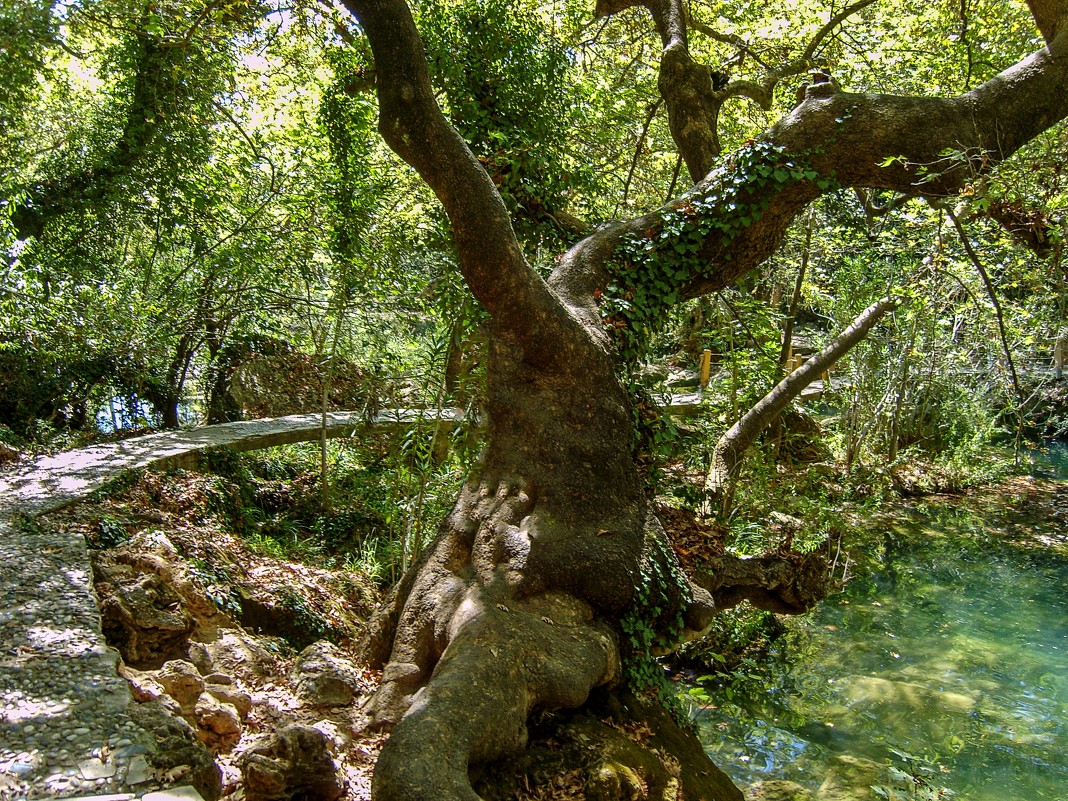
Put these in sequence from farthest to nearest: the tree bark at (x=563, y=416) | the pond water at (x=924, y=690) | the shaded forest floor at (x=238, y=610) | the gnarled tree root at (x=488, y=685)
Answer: the pond water at (x=924, y=690), the tree bark at (x=563, y=416), the shaded forest floor at (x=238, y=610), the gnarled tree root at (x=488, y=685)

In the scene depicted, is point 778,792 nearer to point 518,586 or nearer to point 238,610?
point 518,586

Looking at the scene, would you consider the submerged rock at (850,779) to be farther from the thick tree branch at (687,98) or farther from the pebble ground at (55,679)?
the thick tree branch at (687,98)

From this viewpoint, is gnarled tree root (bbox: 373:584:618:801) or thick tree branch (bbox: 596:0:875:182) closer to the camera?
gnarled tree root (bbox: 373:584:618:801)

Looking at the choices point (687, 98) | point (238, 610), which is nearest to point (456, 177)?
point (238, 610)

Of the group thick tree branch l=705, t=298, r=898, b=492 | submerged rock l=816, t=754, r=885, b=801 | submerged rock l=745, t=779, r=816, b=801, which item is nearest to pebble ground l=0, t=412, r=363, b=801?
submerged rock l=745, t=779, r=816, b=801

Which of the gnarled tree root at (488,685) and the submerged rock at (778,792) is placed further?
the submerged rock at (778,792)

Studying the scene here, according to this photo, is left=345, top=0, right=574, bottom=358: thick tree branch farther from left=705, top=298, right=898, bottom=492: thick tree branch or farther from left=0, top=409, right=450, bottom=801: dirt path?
left=705, top=298, right=898, bottom=492: thick tree branch

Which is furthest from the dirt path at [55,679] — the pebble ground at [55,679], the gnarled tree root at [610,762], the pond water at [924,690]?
the pond water at [924,690]

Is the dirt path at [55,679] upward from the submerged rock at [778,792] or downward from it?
upward

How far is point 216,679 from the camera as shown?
3.90 metres

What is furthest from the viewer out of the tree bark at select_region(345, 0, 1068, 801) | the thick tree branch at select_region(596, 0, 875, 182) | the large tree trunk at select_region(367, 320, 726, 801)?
the thick tree branch at select_region(596, 0, 875, 182)

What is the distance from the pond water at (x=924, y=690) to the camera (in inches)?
232

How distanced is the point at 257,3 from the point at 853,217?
933 cm

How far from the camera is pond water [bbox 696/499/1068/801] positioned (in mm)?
5898
